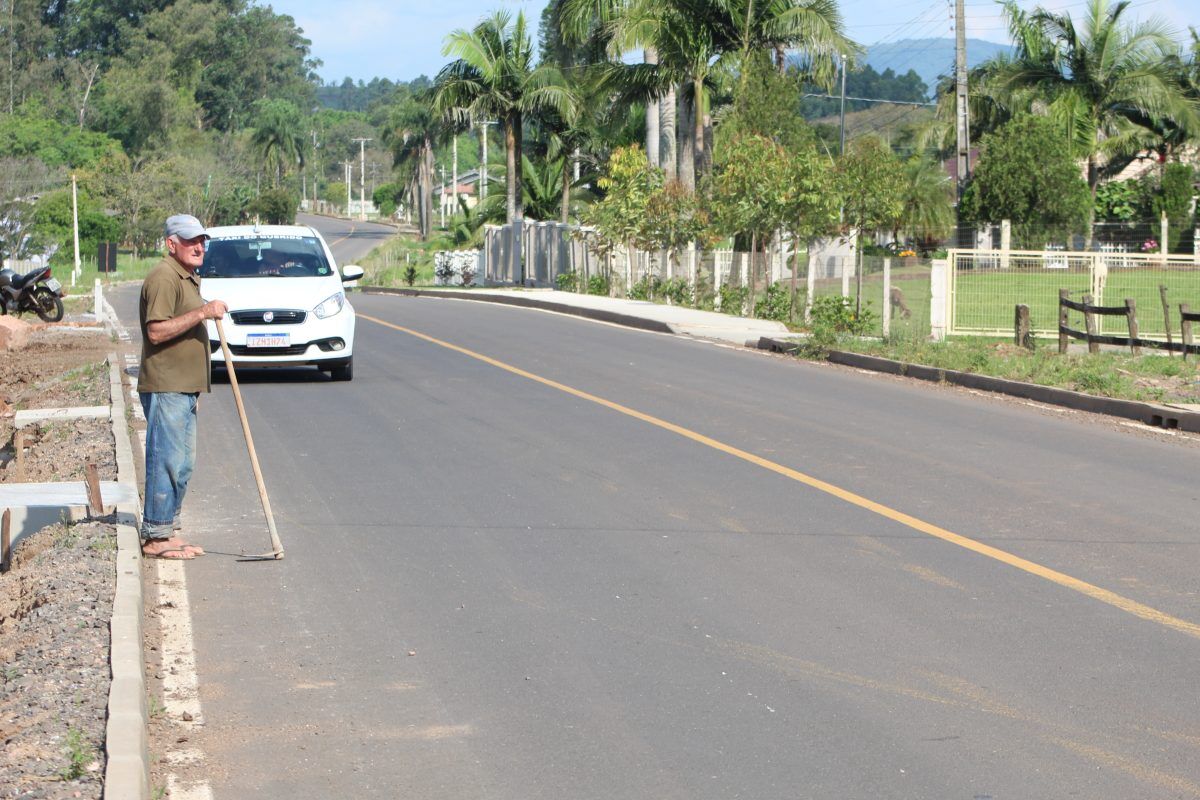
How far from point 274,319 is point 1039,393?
27.9ft

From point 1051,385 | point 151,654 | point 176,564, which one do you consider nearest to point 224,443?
point 176,564

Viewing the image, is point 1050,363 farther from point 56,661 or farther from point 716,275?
point 716,275

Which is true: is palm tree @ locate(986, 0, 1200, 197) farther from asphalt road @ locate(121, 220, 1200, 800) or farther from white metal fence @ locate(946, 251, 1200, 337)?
asphalt road @ locate(121, 220, 1200, 800)

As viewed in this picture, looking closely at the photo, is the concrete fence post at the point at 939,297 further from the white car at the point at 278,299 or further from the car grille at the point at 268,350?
the car grille at the point at 268,350

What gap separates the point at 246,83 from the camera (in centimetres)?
12319

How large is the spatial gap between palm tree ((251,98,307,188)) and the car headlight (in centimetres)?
10327

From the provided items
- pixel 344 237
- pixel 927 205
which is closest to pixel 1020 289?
pixel 927 205

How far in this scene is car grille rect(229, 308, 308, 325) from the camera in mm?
16359

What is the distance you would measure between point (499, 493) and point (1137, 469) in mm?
5075

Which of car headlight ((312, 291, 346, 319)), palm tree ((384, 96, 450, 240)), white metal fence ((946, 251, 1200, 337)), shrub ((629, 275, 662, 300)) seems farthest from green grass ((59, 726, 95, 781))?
palm tree ((384, 96, 450, 240))

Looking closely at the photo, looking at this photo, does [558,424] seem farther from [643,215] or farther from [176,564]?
[643,215]

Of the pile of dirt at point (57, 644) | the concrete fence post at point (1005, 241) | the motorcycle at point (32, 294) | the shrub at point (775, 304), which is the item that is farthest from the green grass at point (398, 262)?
the pile of dirt at point (57, 644)

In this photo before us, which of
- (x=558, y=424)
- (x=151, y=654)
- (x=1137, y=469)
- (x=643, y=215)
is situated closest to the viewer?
(x=151, y=654)

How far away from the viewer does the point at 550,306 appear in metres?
36.1
